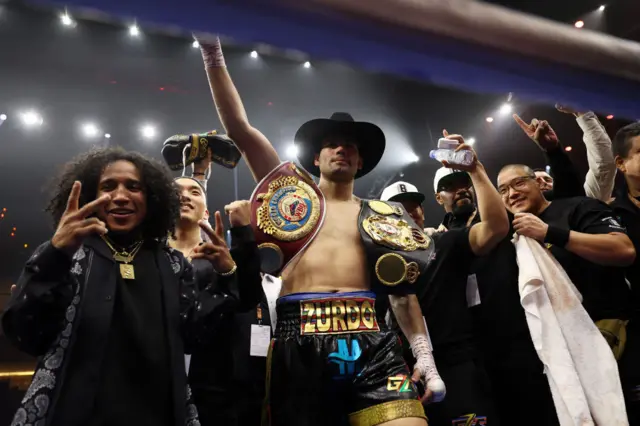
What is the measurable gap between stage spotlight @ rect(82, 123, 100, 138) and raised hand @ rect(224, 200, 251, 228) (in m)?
6.44

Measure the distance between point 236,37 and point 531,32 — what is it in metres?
0.24

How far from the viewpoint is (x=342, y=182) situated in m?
2.39

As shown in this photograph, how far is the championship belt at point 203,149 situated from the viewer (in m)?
3.33

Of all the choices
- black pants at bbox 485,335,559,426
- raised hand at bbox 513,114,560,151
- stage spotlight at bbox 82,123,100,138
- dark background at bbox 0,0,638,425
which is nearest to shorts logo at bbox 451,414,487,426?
black pants at bbox 485,335,559,426

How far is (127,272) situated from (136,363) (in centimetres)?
30

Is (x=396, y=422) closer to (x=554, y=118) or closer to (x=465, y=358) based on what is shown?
(x=465, y=358)

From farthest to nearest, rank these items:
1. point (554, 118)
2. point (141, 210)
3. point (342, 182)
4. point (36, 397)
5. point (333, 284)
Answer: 1. point (554, 118)
2. point (342, 182)
3. point (333, 284)
4. point (141, 210)
5. point (36, 397)

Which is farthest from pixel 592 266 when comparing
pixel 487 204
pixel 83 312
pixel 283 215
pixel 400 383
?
pixel 83 312

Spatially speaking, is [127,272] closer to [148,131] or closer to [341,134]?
[341,134]

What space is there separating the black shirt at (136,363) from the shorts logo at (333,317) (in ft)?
1.75

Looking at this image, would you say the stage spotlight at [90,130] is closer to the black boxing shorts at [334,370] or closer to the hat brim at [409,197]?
the hat brim at [409,197]

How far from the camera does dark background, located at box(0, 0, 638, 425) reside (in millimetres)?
6535

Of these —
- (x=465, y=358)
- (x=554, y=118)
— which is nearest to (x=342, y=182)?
(x=465, y=358)

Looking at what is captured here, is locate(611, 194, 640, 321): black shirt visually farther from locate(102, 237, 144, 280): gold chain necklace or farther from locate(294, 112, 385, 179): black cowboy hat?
locate(102, 237, 144, 280): gold chain necklace
